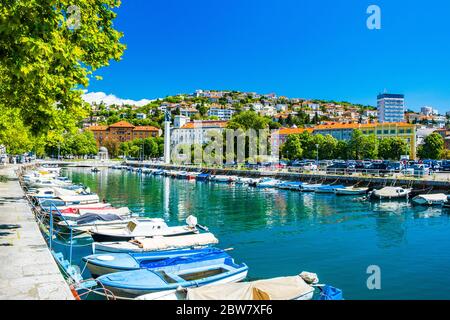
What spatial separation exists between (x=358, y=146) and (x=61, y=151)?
10507 centimetres

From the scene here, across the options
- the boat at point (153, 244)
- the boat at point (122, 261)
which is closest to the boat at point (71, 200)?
the boat at point (153, 244)

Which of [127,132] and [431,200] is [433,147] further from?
[127,132]

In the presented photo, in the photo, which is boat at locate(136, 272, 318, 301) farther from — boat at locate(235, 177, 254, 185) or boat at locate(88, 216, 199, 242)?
boat at locate(235, 177, 254, 185)

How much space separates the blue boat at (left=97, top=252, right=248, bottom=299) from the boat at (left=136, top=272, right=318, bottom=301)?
Result: 3.04ft

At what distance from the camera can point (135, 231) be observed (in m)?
20.4

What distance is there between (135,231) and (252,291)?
11.5 metres

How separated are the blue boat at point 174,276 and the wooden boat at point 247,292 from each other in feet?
3.07

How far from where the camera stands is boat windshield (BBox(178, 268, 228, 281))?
13409 mm

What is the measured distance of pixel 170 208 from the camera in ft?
122

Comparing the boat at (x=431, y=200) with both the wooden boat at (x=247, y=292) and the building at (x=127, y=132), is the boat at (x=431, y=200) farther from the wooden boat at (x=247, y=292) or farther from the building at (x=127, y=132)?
the building at (x=127, y=132)

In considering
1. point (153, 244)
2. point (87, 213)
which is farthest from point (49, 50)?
point (87, 213)

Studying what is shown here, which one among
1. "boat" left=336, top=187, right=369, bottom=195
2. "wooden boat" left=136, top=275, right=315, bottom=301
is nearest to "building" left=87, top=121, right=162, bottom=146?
"boat" left=336, top=187, right=369, bottom=195
